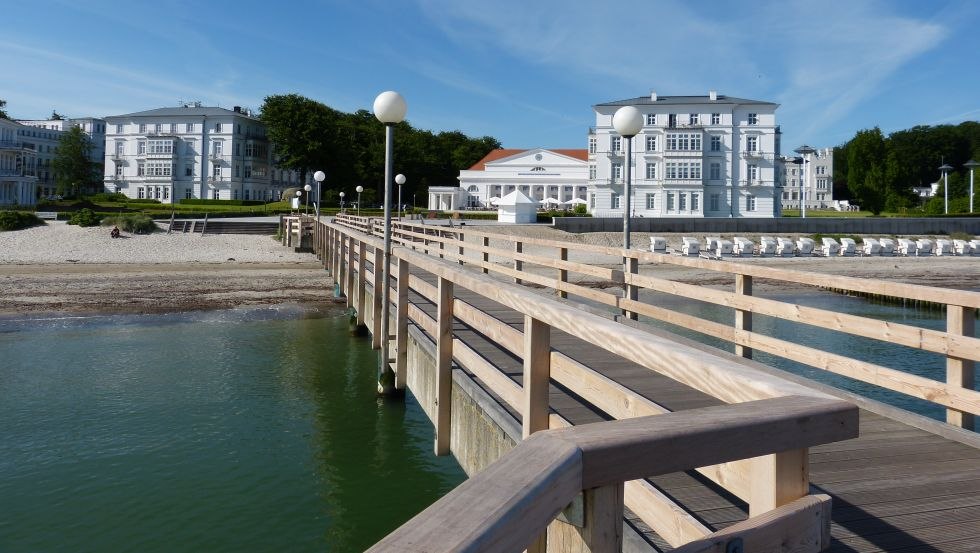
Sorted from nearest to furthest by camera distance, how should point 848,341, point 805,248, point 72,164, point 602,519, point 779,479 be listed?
point 602,519, point 779,479, point 848,341, point 805,248, point 72,164

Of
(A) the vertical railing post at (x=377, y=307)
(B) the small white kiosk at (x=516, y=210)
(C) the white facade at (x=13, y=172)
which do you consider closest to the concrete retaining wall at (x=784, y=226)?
(B) the small white kiosk at (x=516, y=210)

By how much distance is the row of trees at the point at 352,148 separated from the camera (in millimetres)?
81000

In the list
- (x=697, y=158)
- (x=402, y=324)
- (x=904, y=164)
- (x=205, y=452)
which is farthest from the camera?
(x=904, y=164)

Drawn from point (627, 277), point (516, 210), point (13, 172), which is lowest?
point (627, 277)

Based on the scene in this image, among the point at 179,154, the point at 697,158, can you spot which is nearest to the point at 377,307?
the point at 697,158

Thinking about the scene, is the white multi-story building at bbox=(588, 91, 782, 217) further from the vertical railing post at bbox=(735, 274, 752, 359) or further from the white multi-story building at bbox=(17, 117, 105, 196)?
the white multi-story building at bbox=(17, 117, 105, 196)

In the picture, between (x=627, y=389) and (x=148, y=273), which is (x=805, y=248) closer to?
(x=148, y=273)

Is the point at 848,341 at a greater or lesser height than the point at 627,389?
lesser

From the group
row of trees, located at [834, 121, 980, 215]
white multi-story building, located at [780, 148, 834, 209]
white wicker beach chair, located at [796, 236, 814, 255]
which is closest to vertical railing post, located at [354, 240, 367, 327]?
white wicker beach chair, located at [796, 236, 814, 255]

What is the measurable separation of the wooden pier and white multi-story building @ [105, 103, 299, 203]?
91736mm

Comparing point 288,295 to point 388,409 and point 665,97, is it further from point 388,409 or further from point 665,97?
point 665,97

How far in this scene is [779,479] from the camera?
1.97 m

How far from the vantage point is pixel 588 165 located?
82.4 meters

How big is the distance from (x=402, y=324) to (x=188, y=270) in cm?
2613
